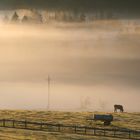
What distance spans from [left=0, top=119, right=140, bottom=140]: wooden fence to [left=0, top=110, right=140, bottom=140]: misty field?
0.04 metres

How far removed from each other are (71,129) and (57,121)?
19 cm

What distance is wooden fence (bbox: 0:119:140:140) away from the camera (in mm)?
4438

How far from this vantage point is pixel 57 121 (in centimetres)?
469

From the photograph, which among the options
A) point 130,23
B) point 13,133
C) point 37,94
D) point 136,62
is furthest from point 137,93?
point 13,133

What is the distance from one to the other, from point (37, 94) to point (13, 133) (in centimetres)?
49

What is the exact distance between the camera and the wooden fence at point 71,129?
4.44 meters

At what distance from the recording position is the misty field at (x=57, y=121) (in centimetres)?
449

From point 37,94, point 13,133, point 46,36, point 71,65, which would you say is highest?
point 46,36

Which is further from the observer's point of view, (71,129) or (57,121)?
(57,121)

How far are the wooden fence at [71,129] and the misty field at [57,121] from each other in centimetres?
4

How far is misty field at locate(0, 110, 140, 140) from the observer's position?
14.7ft

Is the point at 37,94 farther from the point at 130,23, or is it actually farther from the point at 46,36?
the point at 130,23

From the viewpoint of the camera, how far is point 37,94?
4734mm

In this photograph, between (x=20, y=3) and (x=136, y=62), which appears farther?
(x=20, y=3)
